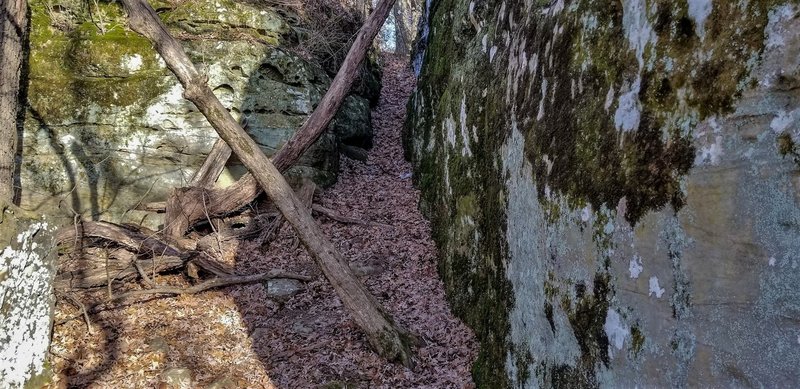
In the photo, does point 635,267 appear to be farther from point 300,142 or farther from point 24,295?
point 300,142

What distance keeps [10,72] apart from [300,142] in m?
4.43

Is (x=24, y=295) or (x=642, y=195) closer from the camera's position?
(x=642, y=195)

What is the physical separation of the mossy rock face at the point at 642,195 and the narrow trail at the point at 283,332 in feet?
3.54

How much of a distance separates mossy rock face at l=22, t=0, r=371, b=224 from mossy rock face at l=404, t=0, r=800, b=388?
6.24 metres

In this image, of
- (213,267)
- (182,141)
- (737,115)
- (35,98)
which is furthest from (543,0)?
(35,98)

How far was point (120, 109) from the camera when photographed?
9.31 meters

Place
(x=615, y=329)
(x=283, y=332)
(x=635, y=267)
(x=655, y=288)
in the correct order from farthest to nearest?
(x=283, y=332), (x=615, y=329), (x=635, y=267), (x=655, y=288)

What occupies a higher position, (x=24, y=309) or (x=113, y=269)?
(x=24, y=309)

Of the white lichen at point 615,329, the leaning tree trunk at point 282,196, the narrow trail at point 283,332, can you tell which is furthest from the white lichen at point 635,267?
the leaning tree trunk at point 282,196

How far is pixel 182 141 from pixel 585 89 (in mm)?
8083

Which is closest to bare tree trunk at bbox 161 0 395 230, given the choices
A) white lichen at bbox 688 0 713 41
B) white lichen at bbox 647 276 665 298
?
white lichen at bbox 688 0 713 41

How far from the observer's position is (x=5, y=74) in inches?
300

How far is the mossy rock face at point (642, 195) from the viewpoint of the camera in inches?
79.1

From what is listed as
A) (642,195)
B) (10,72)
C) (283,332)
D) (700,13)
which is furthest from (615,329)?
(10,72)
